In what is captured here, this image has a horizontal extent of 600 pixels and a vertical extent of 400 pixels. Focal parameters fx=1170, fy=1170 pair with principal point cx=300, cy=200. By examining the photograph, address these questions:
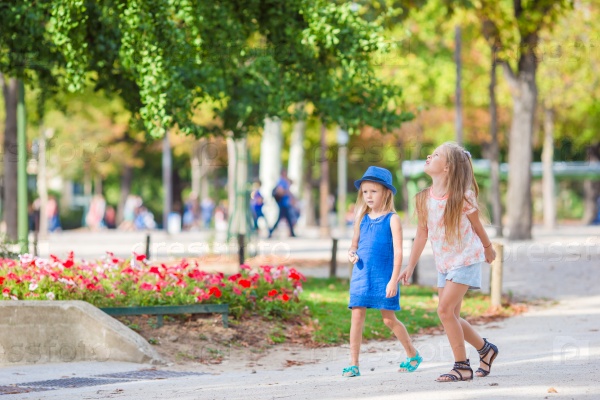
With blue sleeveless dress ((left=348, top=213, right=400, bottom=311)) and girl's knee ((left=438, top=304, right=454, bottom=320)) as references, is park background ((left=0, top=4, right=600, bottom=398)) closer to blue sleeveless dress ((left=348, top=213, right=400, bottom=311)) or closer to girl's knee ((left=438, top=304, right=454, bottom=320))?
girl's knee ((left=438, top=304, right=454, bottom=320))

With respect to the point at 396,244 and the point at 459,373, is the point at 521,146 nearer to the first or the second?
the point at 396,244

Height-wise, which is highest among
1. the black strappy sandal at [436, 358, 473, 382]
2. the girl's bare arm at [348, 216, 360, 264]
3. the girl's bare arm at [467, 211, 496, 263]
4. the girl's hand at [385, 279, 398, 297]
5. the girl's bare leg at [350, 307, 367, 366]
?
the girl's bare arm at [467, 211, 496, 263]

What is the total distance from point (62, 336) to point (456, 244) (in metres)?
3.96

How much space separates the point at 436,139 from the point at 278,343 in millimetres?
42528

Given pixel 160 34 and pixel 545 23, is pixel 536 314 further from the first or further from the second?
pixel 545 23

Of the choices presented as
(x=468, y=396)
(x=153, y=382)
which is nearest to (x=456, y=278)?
(x=468, y=396)

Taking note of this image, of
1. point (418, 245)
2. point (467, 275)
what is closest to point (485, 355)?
point (467, 275)

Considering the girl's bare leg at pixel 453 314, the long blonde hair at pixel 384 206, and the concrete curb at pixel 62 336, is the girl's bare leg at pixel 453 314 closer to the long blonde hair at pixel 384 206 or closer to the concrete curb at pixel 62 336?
the long blonde hair at pixel 384 206

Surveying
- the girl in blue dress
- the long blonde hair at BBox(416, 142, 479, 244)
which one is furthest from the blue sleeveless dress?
the long blonde hair at BBox(416, 142, 479, 244)

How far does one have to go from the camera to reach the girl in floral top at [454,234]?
26.0ft

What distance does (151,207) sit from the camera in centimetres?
7012

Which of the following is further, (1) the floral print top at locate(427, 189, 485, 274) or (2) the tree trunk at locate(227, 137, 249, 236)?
(2) the tree trunk at locate(227, 137, 249, 236)

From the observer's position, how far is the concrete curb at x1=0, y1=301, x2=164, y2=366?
10.1 metres

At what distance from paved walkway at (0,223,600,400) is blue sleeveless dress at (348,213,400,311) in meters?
0.54
